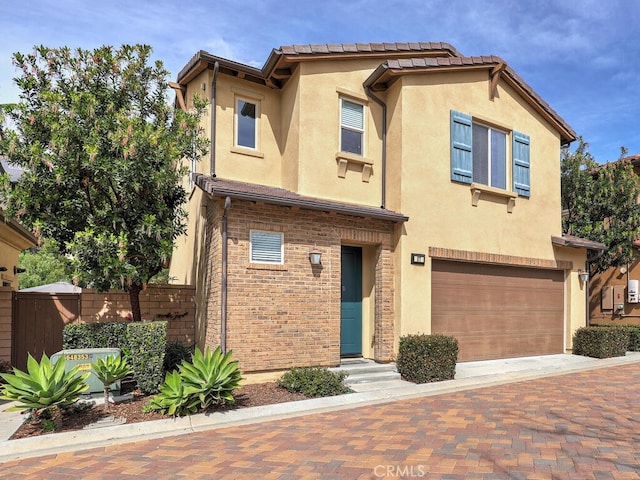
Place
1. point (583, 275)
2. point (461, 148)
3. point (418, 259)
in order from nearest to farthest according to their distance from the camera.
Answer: point (418, 259) < point (461, 148) < point (583, 275)

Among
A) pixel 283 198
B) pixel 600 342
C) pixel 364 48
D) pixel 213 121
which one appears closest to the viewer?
pixel 283 198

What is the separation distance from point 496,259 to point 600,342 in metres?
3.90

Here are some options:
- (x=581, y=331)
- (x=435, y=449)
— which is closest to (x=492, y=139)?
(x=581, y=331)

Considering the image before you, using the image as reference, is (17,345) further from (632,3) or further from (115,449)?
(632,3)

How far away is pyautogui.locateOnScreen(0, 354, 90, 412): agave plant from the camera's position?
5730 millimetres

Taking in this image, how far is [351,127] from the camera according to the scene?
10.3 metres

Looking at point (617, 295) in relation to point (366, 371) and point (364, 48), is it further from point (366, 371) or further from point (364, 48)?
point (364, 48)

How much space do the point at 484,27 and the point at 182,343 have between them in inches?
391

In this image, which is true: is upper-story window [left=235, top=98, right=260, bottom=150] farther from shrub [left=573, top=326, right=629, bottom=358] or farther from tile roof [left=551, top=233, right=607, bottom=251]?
shrub [left=573, top=326, right=629, bottom=358]

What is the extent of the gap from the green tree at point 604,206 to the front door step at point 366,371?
869 centimetres

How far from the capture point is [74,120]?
293 inches

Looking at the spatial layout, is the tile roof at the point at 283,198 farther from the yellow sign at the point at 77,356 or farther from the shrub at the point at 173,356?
the yellow sign at the point at 77,356

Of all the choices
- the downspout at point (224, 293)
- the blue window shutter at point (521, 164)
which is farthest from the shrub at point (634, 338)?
the downspout at point (224, 293)

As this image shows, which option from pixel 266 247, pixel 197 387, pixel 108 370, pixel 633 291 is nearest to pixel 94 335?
pixel 108 370
